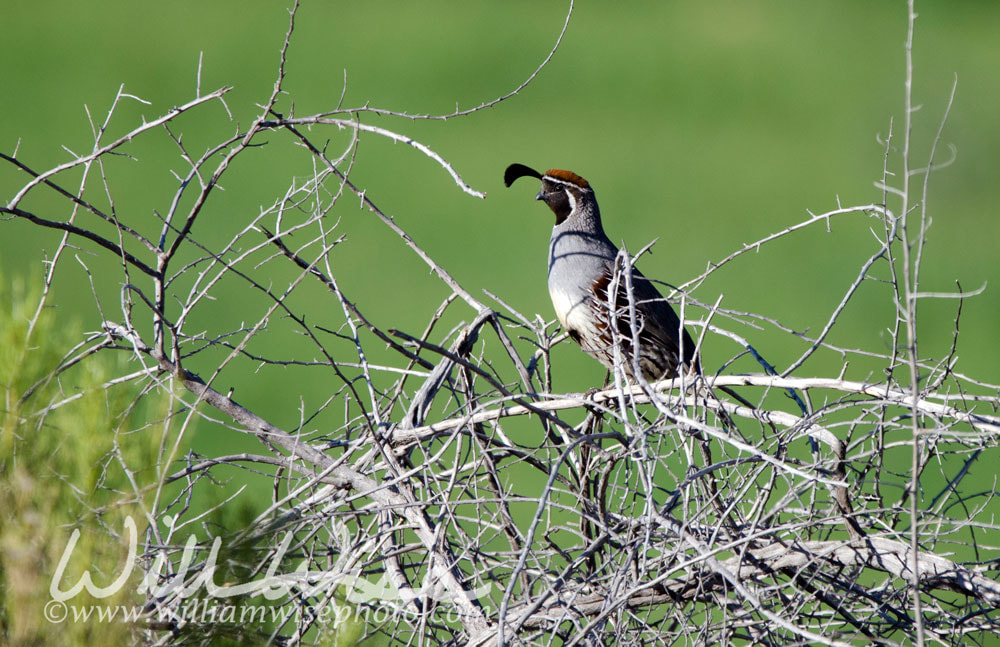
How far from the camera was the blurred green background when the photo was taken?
1032 centimetres

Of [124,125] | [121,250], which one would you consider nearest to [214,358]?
[124,125]

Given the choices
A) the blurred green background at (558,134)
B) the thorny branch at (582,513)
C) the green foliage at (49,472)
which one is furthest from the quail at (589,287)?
the blurred green background at (558,134)

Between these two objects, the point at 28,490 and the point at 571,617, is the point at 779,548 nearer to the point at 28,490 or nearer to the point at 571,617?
the point at 571,617

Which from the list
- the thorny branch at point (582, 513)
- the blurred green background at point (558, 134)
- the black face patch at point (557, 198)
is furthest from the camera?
the blurred green background at point (558, 134)

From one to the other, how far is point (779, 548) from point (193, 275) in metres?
6.72

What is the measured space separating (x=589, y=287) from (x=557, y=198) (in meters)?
0.47

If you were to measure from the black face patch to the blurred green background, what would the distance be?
4.20 meters

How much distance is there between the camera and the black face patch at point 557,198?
3832 mm

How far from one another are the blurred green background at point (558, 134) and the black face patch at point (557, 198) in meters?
4.20

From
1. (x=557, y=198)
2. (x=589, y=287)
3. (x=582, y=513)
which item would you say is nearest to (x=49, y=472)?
(x=582, y=513)

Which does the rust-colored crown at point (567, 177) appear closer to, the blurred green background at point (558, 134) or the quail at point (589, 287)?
the quail at point (589, 287)

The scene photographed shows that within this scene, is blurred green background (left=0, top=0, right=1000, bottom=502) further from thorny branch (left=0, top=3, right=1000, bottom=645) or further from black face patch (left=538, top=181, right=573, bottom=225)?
thorny branch (left=0, top=3, right=1000, bottom=645)

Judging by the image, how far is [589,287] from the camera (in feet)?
11.6

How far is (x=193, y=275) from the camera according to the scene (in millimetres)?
7949
